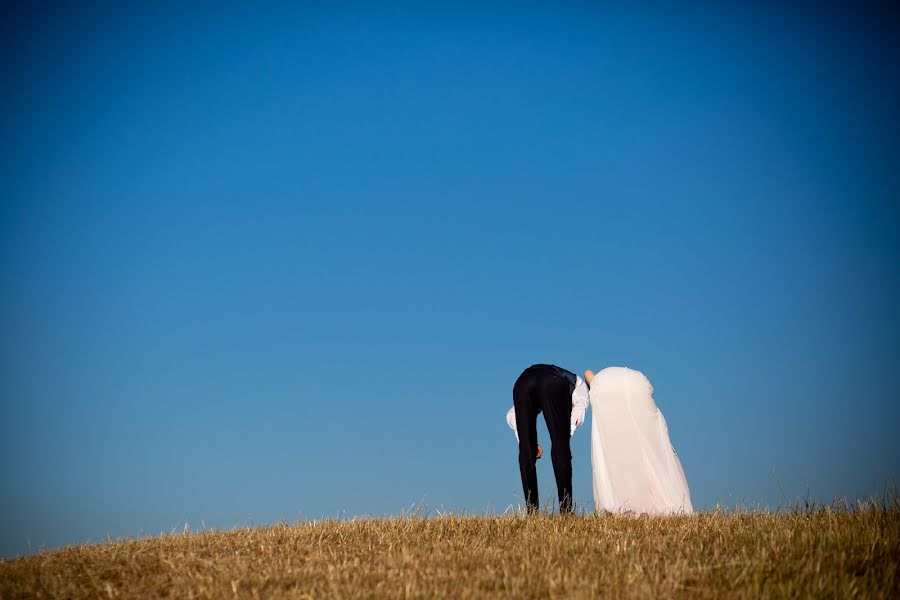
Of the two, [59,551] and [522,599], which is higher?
[59,551]

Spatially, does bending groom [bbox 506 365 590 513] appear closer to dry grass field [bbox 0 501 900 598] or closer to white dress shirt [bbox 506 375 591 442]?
white dress shirt [bbox 506 375 591 442]

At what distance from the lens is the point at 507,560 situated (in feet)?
23.4

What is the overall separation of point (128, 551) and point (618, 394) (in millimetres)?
6907

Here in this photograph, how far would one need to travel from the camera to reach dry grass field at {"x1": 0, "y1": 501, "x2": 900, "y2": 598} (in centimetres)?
611

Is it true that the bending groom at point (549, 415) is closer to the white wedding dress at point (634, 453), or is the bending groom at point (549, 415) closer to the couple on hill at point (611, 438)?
the couple on hill at point (611, 438)

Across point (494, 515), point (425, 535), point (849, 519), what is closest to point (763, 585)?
point (849, 519)

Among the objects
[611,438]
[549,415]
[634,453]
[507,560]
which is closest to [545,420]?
[549,415]

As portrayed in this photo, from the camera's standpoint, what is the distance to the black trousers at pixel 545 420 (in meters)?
10.8

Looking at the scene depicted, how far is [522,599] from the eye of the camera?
19.1ft

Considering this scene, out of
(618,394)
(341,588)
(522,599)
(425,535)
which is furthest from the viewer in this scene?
(618,394)

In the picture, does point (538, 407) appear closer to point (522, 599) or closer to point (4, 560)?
point (522, 599)

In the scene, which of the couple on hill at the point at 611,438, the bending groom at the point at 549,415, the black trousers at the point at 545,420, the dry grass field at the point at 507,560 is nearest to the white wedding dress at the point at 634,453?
the couple on hill at the point at 611,438

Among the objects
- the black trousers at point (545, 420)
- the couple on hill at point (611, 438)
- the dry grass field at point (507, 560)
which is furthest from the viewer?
the couple on hill at point (611, 438)

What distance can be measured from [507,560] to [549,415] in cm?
404
